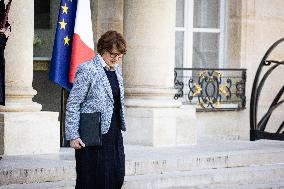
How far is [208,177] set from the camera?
34.2 feet

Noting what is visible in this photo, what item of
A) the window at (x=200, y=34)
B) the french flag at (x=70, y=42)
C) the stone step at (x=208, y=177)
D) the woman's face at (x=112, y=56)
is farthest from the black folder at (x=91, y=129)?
the window at (x=200, y=34)

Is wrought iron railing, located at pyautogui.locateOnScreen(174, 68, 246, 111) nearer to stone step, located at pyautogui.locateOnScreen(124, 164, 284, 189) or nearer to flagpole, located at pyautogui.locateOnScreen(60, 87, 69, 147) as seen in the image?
flagpole, located at pyautogui.locateOnScreen(60, 87, 69, 147)

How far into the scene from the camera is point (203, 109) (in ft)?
50.3

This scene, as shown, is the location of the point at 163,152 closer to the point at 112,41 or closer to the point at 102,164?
the point at 102,164

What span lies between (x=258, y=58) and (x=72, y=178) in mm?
7038

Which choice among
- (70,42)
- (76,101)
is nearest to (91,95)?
(76,101)

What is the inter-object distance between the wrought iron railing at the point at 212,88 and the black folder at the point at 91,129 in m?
7.59

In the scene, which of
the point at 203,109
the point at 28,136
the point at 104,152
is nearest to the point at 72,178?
the point at 28,136

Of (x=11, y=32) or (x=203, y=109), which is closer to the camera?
(x=11, y=32)

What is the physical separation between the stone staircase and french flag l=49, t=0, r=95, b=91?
0.99 m

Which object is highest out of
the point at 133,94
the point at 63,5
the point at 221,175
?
the point at 63,5

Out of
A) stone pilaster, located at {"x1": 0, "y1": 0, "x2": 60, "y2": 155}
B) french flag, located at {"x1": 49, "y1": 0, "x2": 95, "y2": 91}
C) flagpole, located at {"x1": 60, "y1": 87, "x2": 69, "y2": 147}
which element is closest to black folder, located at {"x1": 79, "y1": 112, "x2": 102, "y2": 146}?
stone pilaster, located at {"x1": 0, "y1": 0, "x2": 60, "y2": 155}

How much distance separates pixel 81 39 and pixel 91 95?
3.97 metres

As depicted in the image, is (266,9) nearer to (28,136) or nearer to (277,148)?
(277,148)
